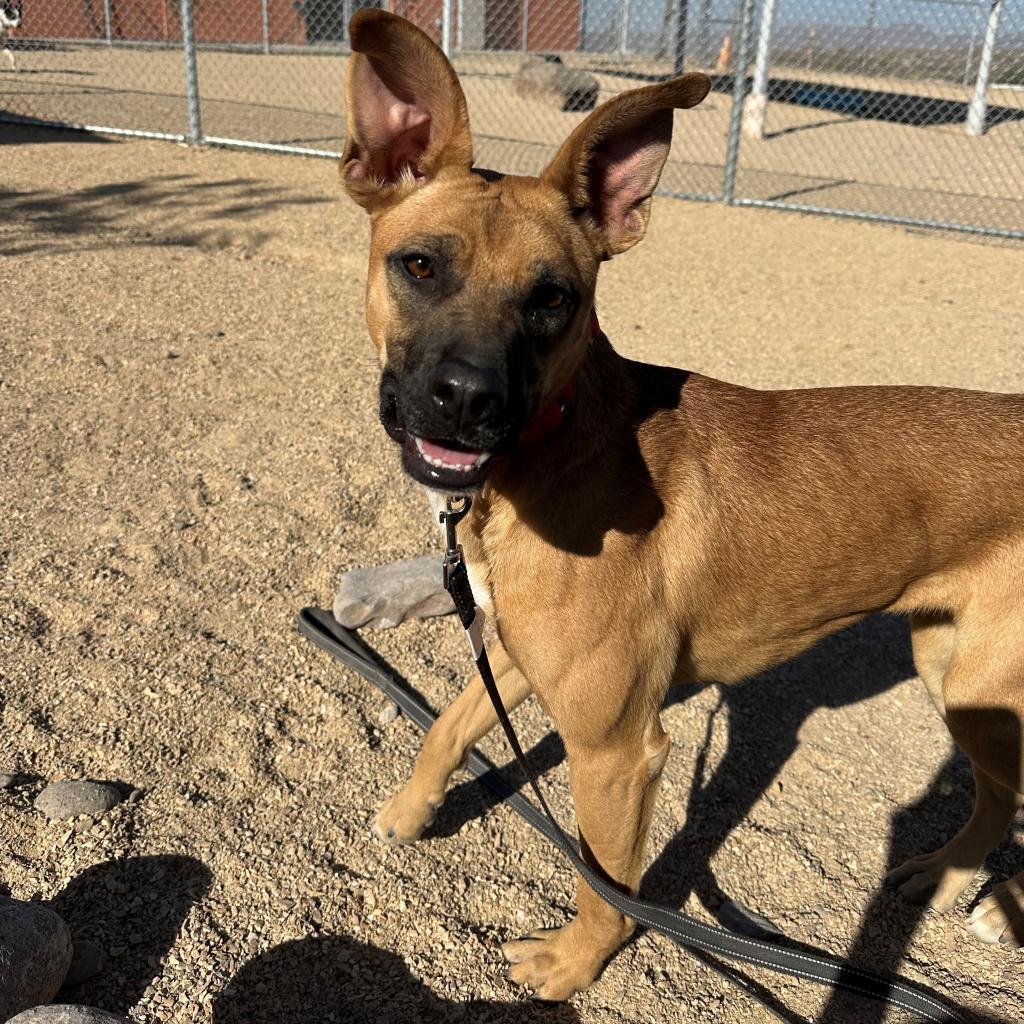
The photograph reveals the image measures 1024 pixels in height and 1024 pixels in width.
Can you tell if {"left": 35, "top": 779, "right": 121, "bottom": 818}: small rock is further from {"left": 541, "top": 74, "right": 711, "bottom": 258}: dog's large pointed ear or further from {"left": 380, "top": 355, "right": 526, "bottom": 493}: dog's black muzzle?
{"left": 541, "top": 74, "right": 711, "bottom": 258}: dog's large pointed ear

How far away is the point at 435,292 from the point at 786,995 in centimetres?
228

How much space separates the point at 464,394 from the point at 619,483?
0.64 m

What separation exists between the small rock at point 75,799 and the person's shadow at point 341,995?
2.42ft

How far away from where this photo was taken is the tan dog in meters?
2.42

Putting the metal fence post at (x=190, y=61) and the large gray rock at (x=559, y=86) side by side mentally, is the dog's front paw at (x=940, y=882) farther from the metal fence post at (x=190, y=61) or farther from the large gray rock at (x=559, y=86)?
the large gray rock at (x=559, y=86)

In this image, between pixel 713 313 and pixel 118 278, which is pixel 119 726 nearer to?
pixel 118 278

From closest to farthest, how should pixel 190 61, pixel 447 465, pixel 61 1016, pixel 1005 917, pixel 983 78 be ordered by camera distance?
pixel 61 1016 < pixel 447 465 < pixel 1005 917 < pixel 190 61 < pixel 983 78

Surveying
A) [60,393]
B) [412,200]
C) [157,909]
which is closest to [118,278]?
[60,393]

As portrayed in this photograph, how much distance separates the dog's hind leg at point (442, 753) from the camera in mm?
3041

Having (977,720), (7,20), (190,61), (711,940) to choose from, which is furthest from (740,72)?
(7,20)

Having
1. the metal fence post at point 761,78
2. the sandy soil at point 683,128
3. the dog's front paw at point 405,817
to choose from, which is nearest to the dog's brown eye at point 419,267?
the dog's front paw at point 405,817

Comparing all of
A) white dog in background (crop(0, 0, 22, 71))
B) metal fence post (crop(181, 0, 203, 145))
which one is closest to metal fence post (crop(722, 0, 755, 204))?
metal fence post (crop(181, 0, 203, 145))

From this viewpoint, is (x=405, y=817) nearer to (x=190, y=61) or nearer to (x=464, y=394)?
(x=464, y=394)

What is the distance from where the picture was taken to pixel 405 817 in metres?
3.03
